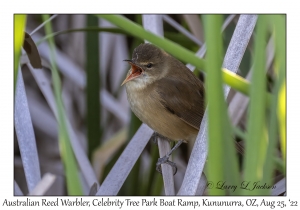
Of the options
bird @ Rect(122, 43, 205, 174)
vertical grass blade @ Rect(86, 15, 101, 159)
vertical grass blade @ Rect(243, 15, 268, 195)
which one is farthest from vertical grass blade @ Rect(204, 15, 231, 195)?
vertical grass blade @ Rect(86, 15, 101, 159)

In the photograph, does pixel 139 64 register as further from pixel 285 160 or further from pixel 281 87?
pixel 281 87

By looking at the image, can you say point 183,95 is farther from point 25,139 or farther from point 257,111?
point 257,111

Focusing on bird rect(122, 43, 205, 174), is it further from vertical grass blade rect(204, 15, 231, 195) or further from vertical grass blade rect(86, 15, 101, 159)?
vertical grass blade rect(204, 15, 231, 195)

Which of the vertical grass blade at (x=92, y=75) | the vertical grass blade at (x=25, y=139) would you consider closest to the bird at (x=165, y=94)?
the vertical grass blade at (x=92, y=75)

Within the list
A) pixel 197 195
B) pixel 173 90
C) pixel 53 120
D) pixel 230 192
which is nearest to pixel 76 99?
pixel 53 120

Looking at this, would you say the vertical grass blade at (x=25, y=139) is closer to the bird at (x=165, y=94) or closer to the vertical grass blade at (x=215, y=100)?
the bird at (x=165, y=94)

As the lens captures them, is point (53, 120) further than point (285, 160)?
Yes
